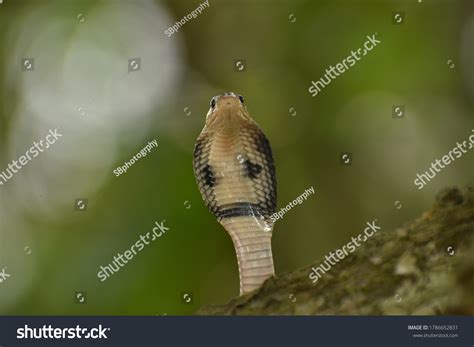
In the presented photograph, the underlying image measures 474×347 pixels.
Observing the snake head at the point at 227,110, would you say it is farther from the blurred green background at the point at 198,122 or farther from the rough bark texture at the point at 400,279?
the rough bark texture at the point at 400,279

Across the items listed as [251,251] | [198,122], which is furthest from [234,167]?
[198,122]

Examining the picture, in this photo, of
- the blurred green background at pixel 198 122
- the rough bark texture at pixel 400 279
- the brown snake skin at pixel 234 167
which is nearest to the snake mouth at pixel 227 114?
the brown snake skin at pixel 234 167

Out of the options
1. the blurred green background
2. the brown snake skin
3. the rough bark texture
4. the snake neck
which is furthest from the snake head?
the rough bark texture

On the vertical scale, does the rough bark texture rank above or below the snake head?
below

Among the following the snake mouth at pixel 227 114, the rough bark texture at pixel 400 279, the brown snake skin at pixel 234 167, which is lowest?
the rough bark texture at pixel 400 279

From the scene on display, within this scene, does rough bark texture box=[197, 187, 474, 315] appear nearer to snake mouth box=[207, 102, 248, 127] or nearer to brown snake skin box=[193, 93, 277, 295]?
brown snake skin box=[193, 93, 277, 295]
